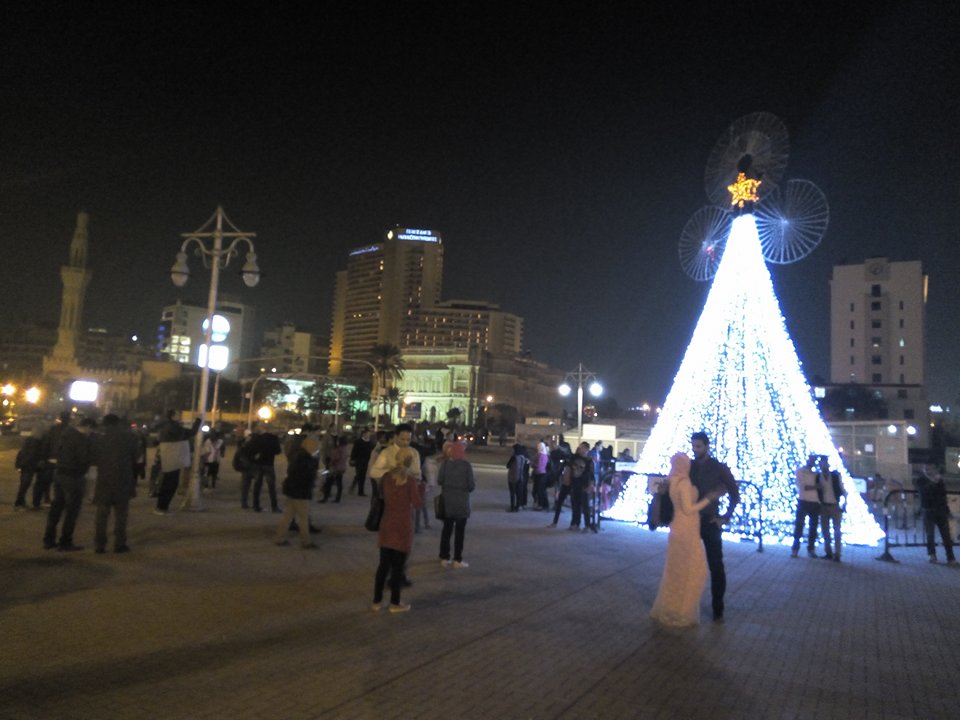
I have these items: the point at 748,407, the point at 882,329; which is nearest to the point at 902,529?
the point at 748,407

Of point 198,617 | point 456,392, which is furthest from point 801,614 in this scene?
point 456,392

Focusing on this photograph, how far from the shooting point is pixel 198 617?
668 cm

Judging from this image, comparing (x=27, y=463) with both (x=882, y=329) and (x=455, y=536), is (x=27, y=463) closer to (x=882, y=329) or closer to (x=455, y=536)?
(x=455, y=536)

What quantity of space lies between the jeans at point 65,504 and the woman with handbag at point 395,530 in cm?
491

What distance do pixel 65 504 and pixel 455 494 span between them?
5.18 metres

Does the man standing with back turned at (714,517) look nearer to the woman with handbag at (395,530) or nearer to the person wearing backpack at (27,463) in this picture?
the woman with handbag at (395,530)

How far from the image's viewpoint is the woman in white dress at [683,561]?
714 cm

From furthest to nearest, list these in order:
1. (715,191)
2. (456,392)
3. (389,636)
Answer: (456,392) < (715,191) < (389,636)

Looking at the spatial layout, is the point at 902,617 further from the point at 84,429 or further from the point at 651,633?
the point at 84,429

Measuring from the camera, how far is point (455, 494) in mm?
9586

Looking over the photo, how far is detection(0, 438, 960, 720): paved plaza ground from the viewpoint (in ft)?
16.0

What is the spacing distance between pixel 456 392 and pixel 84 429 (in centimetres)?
11061

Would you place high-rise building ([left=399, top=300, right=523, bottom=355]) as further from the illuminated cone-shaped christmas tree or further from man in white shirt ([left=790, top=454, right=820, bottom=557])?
man in white shirt ([left=790, top=454, right=820, bottom=557])

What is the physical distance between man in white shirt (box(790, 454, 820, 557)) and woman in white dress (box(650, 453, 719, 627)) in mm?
5708
